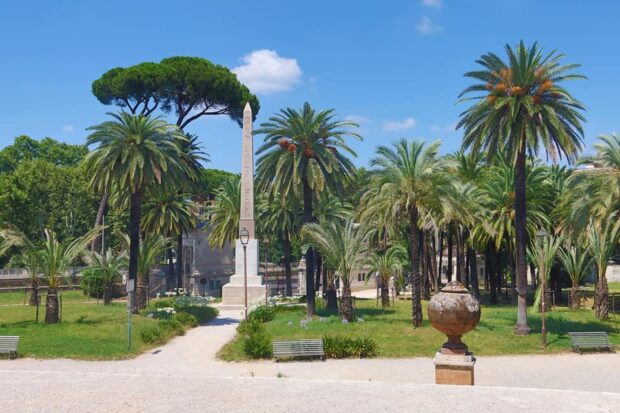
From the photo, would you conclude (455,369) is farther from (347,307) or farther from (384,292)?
(384,292)

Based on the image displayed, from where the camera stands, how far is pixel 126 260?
36094 millimetres

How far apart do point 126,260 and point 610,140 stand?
2977cm

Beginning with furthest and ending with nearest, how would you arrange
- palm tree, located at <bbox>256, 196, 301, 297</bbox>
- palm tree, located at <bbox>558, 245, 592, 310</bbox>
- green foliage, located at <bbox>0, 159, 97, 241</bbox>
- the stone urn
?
green foliage, located at <bbox>0, 159, 97, 241</bbox>, palm tree, located at <bbox>256, 196, 301, 297</bbox>, palm tree, located at <bbox>558, 245, 592, 310</bbox>, the stone urn

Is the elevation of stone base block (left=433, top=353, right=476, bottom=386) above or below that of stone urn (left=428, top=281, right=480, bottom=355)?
below

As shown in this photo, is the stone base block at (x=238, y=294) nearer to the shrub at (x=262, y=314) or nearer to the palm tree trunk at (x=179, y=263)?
the shrub at (x=262, y=314)

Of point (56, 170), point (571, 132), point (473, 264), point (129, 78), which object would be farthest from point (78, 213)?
point (571, 132)

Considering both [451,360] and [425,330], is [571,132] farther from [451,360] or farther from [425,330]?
[451,360]

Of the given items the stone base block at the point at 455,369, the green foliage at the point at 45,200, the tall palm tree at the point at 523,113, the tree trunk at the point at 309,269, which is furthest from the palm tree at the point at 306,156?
the green foliage at the point at 45,200

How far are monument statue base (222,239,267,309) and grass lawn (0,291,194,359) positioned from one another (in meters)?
9.65

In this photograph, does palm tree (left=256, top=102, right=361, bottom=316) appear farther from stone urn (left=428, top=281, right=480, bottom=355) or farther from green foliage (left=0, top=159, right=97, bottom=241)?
green foliage (left=0, top=159, right=97, bottom=241)

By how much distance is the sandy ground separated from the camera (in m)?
10.7

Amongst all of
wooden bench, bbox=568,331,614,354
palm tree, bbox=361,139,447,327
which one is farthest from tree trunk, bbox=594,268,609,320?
palm tree, bbox=361,139,447,327

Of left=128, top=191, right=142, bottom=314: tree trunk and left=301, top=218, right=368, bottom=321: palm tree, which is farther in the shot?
left=128, top=191, right=142, bottom=314: tree trunk

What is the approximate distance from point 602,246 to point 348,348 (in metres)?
16.0
